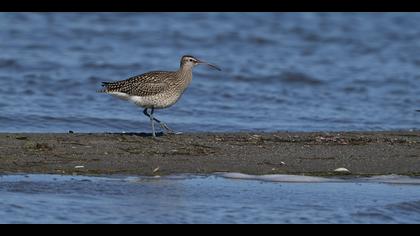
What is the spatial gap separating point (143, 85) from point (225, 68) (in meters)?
6.97

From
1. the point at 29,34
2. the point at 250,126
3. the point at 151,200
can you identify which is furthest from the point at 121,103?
the point at 29,34

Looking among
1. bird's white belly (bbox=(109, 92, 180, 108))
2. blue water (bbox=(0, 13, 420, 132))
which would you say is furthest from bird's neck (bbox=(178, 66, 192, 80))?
blue water (bbox=(0, 13, 420, 132))

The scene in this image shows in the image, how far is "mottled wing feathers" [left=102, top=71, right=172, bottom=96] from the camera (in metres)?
13.5

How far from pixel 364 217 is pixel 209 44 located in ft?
50.4

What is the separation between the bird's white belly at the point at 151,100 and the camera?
44.3ft

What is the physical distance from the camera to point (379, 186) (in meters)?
10.4

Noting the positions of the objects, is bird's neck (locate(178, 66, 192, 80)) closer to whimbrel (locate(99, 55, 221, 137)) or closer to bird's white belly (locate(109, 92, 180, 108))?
whimbrel (locate(99, 55, 221, 137))

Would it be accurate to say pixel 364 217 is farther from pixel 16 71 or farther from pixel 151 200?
pixel 16 71

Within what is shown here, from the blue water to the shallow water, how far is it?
3960 mm

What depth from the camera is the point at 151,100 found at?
13.5 meters

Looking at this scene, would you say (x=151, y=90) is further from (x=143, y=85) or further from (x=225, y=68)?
(x=225, y=68)

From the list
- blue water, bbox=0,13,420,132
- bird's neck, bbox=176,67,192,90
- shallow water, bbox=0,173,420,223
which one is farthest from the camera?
blue water, bbox=0,13,420,132

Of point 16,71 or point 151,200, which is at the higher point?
point 16,71

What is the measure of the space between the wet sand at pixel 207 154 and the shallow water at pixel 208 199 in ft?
1.15
